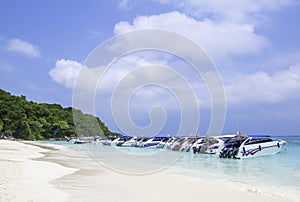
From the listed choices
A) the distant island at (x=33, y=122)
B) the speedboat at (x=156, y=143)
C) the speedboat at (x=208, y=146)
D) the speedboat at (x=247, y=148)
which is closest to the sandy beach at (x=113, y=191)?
the speedboat at (x=247, y=148)

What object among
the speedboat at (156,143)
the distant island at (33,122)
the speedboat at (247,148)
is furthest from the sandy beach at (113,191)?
the distant island at (33,122)

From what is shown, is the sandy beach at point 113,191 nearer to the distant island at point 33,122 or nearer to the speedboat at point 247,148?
the speedboat at point 247,148

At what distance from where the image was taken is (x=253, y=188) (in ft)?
44.2

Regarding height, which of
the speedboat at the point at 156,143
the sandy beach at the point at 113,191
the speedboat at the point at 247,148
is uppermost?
the speedboat at the point at 156,143

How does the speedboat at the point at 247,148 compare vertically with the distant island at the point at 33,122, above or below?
below

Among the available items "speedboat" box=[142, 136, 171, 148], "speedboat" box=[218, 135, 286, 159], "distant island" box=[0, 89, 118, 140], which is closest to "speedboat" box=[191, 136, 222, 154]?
"speedboat" box=[218, 135, 286, 159]

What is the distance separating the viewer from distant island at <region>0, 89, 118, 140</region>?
7906 centimetres

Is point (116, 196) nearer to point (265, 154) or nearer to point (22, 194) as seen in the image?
point (22, 194)

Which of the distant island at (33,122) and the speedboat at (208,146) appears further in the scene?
the distant island at (33,122)

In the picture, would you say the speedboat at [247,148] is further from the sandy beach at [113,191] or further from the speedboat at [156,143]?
the speedboat at [156,143]

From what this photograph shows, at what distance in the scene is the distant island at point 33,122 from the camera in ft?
259

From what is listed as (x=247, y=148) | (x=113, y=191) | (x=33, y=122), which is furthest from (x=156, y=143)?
(x=33, y=122)

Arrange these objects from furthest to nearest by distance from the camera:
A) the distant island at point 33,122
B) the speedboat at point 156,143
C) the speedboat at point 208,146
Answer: the distant island at point 33,122 < the speedboat at point 156,143 < the speedboat at point 208,146

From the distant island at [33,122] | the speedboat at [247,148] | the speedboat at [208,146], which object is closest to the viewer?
the speedboat at [247,148]
